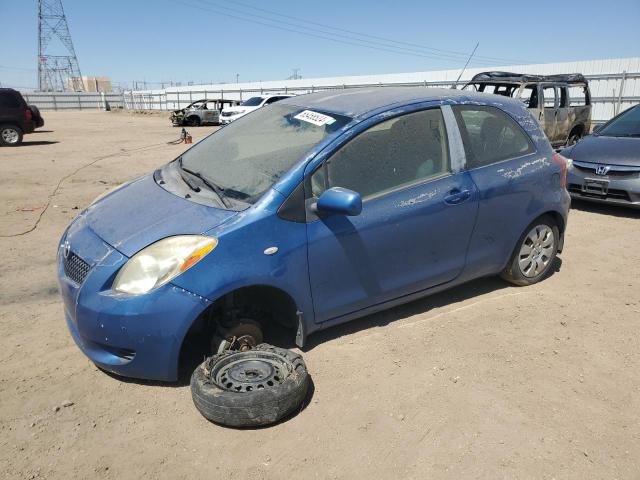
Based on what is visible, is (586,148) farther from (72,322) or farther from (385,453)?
(72,322)

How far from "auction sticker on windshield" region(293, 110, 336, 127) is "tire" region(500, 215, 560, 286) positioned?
6.53 feet

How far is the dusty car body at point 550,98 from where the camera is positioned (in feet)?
35.2

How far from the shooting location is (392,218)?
3.24 meters

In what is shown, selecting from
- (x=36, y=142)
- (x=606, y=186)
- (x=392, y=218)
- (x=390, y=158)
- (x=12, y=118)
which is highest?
(x=390, y=158)

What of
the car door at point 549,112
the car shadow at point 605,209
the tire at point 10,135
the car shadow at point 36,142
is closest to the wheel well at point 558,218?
the car shadow at point 605,209

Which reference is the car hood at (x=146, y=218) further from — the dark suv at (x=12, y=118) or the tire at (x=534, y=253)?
the dark suv at (x=12, y=118)

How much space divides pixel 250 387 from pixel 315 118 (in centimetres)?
183

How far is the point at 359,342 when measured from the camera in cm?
345

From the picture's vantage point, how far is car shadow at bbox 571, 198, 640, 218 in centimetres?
707

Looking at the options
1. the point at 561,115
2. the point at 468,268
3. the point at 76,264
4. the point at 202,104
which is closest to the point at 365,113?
the point at 468,268

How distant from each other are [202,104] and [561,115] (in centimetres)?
2214

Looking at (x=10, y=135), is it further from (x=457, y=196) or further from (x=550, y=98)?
(x=457, y=196)

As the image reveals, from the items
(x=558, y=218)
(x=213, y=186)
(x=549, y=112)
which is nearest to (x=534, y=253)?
(x=558, y=218)

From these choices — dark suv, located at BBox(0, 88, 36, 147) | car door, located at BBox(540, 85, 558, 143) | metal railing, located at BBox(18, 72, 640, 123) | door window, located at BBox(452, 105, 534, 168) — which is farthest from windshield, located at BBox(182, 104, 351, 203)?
metal railing, located at BBox(18, 72, 640, 123)
